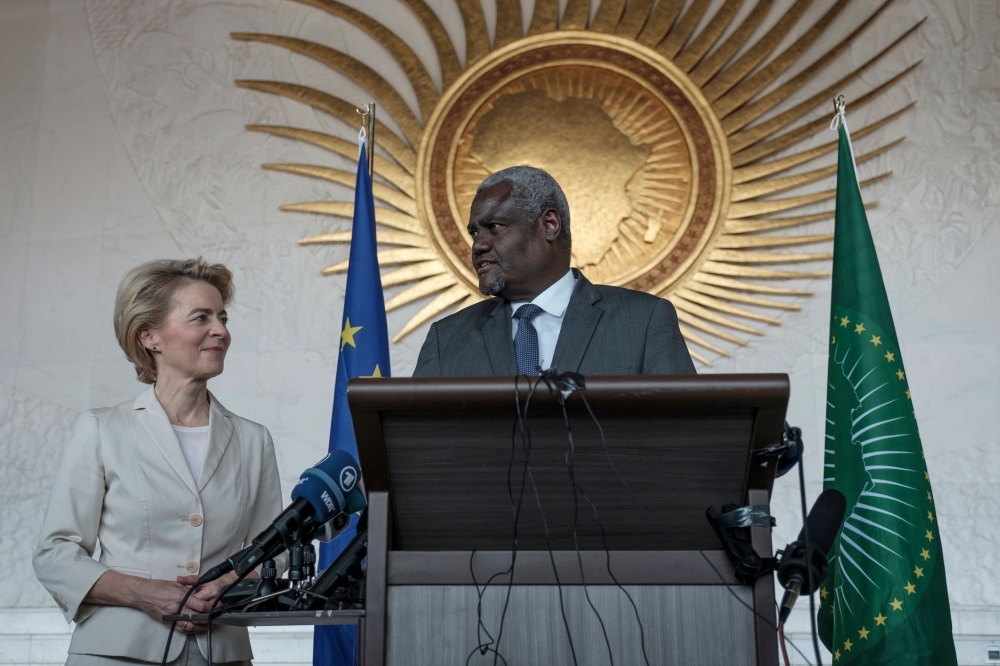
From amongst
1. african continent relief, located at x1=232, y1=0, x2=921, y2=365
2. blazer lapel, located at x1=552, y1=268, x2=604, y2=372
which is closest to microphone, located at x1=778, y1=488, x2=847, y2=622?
blazer lapel, located at x1=552, y1=268, x2=604, y2=372

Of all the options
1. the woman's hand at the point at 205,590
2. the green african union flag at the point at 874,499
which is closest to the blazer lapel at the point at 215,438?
the woman's hand at the point at 205,590

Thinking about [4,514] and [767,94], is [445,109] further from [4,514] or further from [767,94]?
[4,514]

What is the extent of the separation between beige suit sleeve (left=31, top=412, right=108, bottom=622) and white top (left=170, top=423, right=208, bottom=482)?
0.18 metres

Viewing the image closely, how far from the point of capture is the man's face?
2160mm

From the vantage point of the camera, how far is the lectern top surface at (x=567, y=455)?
1234mm

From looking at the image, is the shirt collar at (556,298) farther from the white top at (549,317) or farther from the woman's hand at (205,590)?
the woman's hand at (205,590)

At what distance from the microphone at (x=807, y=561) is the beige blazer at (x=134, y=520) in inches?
47.7

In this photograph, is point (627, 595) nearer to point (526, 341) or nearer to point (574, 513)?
point (574, 513)

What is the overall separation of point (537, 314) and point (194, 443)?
2.63 feet

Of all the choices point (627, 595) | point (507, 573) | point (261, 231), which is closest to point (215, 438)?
point (507, 573)

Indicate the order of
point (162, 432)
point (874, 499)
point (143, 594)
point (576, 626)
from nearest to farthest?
point (576, 626) < point (143, 594) < point (162, 432) < point (874, 499)

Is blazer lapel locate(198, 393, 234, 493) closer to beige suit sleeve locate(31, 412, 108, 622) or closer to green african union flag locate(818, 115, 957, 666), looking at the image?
beige suit sleeve locate(31, 412, 108, 622)

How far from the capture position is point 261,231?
170 inches

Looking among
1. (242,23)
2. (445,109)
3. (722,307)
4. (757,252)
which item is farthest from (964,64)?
(242,23)
